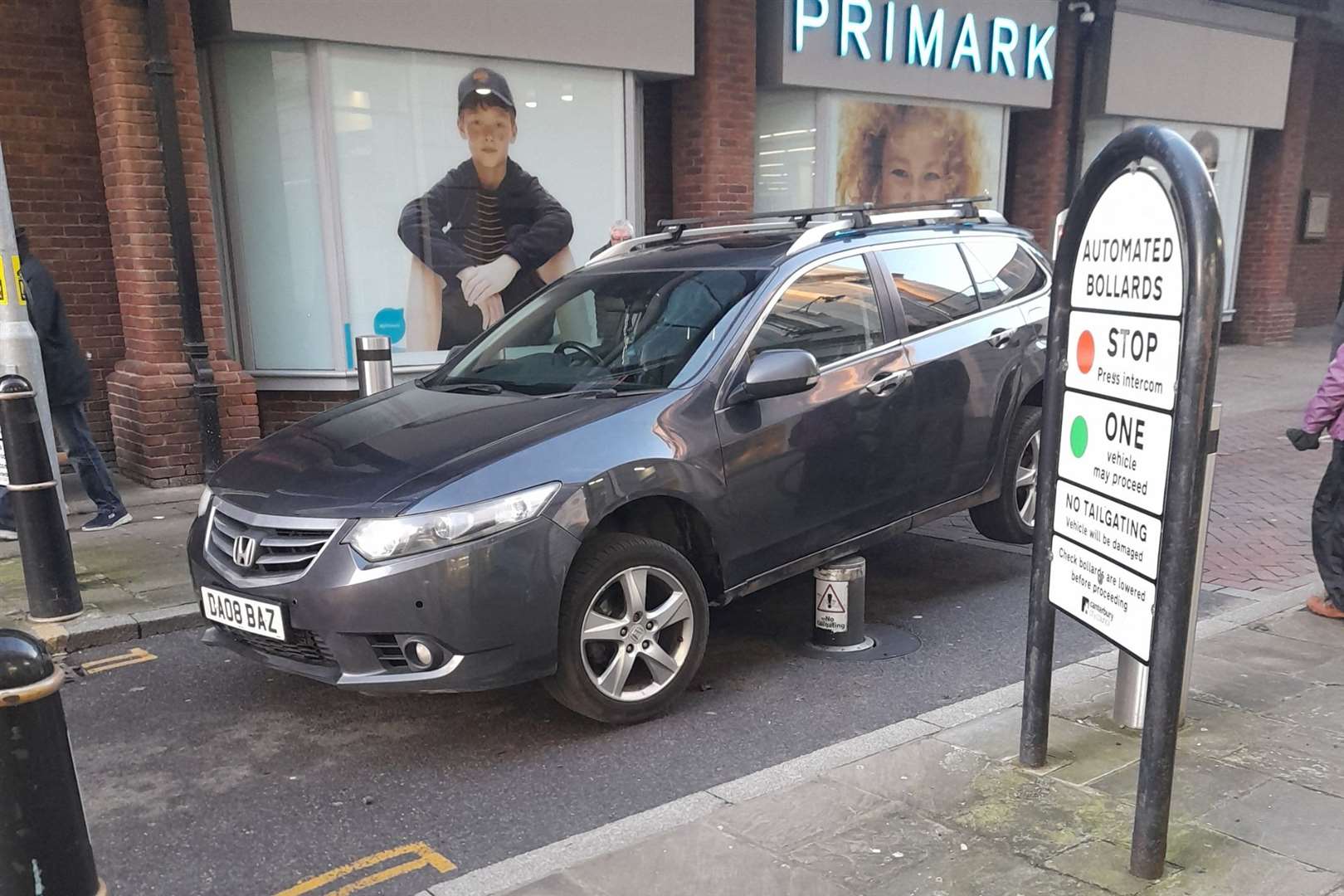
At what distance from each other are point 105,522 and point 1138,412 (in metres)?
6.41

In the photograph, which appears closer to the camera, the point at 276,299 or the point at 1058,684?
the point at 1058,684

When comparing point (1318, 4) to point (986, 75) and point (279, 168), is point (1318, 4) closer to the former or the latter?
point (986, 75)

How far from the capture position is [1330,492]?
490 cm

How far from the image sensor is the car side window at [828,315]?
15.1 feet

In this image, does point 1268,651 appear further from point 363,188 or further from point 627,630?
point 363,188

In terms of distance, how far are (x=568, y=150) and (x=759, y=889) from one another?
7.85m

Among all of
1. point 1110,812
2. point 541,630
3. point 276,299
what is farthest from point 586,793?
point 276,299

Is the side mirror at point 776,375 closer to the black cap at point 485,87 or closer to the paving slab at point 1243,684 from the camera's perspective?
the paving slab at point 1243,684

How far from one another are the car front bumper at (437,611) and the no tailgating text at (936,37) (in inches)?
329

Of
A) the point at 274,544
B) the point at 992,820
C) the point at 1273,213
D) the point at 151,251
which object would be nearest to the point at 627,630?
the point at 274,544

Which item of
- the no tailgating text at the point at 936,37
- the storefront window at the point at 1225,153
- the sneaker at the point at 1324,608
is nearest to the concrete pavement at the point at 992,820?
the sneaker at the point at 1324,608

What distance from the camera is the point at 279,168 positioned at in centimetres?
834

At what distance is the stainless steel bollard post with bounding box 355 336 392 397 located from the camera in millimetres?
6426

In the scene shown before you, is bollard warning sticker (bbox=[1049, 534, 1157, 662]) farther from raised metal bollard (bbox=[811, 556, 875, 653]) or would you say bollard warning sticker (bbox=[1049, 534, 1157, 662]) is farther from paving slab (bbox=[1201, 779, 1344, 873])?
raised metal bollard (bbox=[811, 556, 875, 653])
